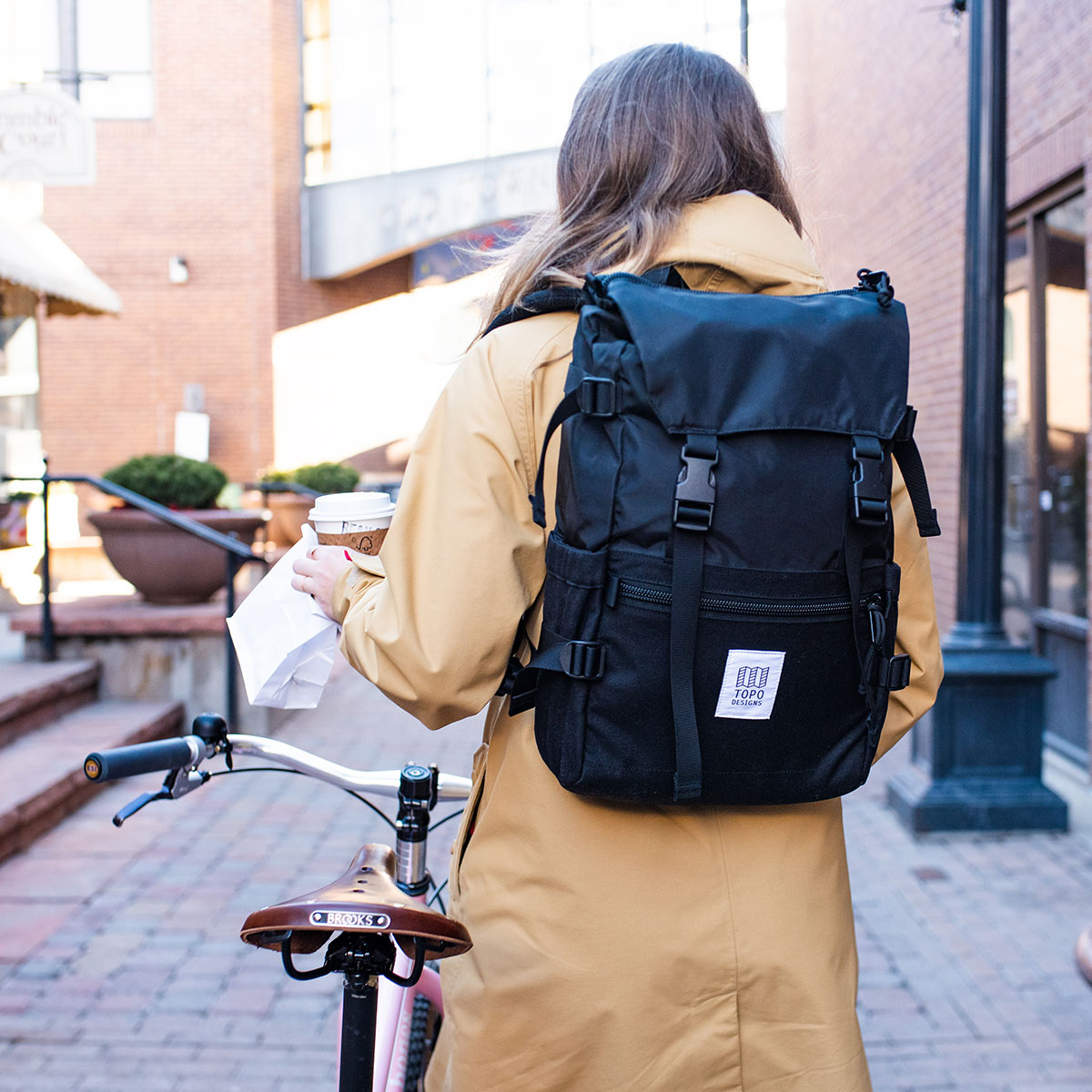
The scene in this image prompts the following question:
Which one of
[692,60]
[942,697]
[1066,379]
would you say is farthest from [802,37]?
[692,60]

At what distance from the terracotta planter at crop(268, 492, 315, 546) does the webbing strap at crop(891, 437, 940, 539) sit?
11396mm

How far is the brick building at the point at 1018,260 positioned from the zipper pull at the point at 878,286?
437 cm

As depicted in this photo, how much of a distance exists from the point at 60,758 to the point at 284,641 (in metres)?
4.33

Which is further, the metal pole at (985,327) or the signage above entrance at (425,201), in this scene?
the signage above entrance at (425,201)

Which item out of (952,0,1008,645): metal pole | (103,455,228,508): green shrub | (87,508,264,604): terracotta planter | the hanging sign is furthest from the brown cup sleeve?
the hanging sign

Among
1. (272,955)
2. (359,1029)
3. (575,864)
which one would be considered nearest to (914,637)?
(575,864)

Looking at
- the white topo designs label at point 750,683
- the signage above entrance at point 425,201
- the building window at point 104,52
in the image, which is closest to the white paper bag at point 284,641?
the white topo designs label at point 750,683

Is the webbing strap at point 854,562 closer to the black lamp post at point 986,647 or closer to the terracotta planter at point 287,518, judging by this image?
the black lamp post at point 986,647

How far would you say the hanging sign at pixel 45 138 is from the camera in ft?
24.0

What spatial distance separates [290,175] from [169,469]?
423 inches

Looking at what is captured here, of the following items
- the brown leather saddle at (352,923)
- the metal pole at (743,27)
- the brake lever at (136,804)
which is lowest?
the brown leather saddle at (352,923)

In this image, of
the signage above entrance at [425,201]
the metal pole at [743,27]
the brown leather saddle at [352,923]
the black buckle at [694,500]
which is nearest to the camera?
the black buckle at [694,500]

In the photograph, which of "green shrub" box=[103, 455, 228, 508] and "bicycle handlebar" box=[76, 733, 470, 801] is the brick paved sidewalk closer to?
"bicycle handlebar" box=[76, 733, 470, 801]

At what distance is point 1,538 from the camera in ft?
31.3
